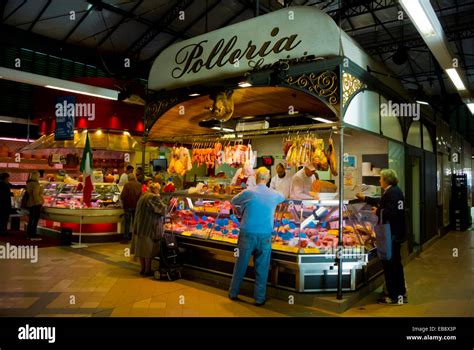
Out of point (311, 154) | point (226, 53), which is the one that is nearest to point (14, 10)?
point (226, 53)

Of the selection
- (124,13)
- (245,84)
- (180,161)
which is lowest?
(180,161)

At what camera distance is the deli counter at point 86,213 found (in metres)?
9.48

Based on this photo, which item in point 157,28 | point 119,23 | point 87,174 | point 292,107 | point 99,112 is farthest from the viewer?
point 157,28

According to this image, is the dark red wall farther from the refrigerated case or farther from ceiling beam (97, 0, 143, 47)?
the refrigerated case

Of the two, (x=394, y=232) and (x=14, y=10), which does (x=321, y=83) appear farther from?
(x=14, y=10)

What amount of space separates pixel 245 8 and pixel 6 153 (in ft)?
35.1

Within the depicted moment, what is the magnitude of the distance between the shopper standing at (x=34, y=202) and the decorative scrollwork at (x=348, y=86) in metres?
8.39

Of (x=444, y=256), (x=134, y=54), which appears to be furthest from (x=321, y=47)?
(x=134, y=54)

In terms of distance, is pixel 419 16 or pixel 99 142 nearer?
pixel 419 16

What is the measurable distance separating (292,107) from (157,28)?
8921 millimetres

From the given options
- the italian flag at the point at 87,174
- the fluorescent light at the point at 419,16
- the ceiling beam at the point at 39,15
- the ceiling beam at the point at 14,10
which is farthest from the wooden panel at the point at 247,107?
the ceiling beam at the point at 14,10

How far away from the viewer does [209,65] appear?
6.66 m

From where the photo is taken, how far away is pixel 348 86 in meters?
5.23

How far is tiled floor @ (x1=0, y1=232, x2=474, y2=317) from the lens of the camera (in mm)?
4816
